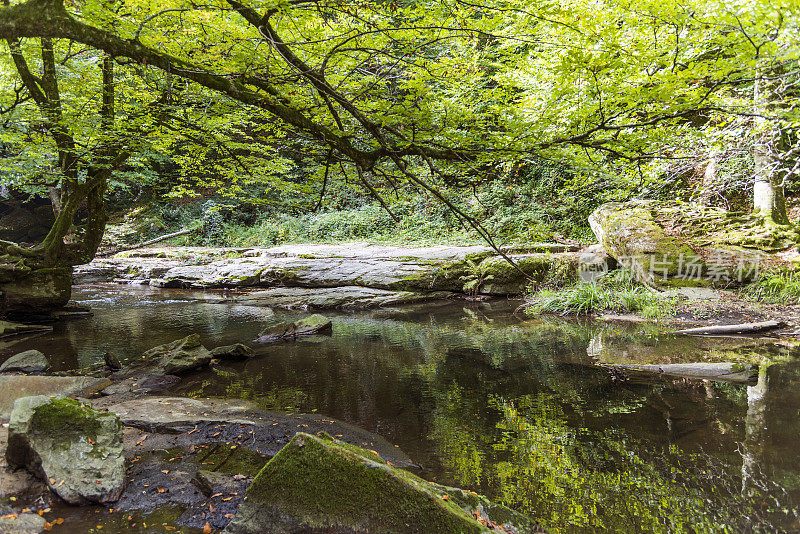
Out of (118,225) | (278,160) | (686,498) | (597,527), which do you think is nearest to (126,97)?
(278,160)

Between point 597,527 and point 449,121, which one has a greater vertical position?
point 449,121

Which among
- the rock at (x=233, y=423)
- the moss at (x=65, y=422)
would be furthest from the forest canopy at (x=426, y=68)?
the moss at (x=65, y=422)

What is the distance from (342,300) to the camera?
10500 mm

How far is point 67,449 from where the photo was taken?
262 centimetres

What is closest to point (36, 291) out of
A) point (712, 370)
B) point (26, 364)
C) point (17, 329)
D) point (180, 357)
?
point (17, 329)

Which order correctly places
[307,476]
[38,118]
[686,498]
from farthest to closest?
[38,118] → [686,498] → [307,476]

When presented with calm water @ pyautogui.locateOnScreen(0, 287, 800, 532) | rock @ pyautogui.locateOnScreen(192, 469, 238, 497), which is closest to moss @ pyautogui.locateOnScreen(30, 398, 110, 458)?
rock @ pyautogui.locateOnScreen(192, 469, 238, 497)

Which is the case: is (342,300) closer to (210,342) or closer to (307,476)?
(210,342)

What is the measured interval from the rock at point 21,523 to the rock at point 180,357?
9.80 ft

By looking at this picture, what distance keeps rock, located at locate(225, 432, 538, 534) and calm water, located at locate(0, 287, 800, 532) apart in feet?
2.69

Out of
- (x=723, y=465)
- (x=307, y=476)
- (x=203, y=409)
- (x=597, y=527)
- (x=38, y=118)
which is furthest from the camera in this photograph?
(x=38, y=118)

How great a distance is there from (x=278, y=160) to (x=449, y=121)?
295 centimetres

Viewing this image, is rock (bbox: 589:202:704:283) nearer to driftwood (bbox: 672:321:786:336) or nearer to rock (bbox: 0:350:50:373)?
driftwood (bbox: 672:321:786:336)

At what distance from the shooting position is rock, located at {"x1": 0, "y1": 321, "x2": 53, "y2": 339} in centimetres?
729
